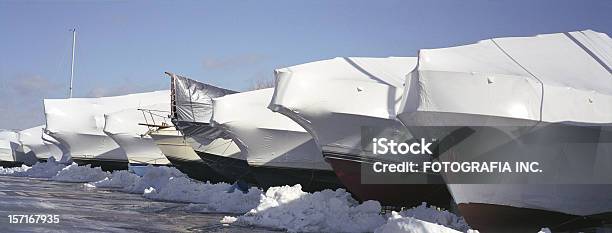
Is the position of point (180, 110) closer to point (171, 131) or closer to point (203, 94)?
point (203, 94)

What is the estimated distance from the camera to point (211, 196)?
76.4 ft

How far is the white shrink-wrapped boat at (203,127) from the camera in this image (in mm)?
25062

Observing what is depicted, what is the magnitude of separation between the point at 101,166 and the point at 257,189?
26157 mm

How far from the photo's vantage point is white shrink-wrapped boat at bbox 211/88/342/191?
2008cm

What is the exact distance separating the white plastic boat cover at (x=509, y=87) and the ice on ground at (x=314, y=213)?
3.86 metres

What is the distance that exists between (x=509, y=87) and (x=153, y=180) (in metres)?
23.2

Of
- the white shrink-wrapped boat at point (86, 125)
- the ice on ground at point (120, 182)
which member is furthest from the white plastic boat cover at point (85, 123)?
the ice on ground at point (120, 182)

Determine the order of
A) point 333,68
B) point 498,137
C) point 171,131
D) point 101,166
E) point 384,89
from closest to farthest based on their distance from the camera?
point 498,137
point 384,89
point 333,68
point 171,131
point 101,166

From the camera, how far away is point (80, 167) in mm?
42312

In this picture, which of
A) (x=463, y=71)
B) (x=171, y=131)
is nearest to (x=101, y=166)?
(x=171, y=131)

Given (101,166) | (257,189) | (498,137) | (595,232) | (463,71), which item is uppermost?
(463,71)

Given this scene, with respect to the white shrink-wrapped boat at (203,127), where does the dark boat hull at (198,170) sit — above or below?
below

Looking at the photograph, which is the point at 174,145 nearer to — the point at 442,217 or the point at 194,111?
the point at 194,111

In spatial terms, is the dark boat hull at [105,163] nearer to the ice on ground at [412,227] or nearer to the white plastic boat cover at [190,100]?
the white plastic boat cover at [190,100]
